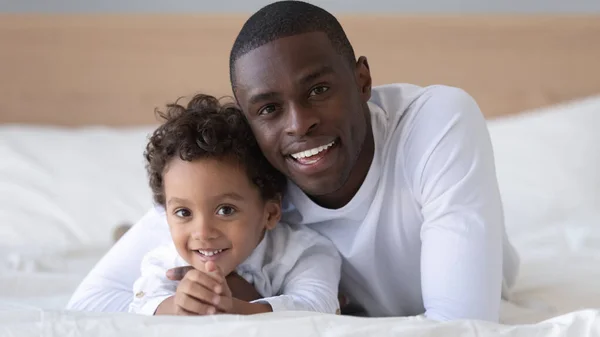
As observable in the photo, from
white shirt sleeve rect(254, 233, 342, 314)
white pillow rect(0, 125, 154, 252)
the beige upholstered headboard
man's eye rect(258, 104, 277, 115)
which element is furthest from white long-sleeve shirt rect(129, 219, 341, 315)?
the beige upholstered headboard

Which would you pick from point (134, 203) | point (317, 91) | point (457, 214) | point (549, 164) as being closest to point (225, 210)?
point (317, 91)

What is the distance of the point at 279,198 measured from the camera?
1278 mm

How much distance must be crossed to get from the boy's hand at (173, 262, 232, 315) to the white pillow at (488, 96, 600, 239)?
3.22ft

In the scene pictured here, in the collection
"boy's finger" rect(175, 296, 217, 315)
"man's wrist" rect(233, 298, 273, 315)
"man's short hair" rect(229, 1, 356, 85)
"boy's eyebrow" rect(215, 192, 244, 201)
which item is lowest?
"man's wrist" rect(233, 298, 273, 315)

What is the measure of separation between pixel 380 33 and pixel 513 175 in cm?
63

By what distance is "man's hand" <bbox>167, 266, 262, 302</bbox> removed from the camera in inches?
47.7

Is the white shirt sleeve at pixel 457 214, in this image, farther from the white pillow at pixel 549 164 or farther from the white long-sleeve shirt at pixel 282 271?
the white pillow at pixel 549 164

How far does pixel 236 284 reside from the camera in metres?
1.24

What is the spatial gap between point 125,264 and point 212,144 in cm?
30

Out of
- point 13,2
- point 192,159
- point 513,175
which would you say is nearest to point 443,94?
point 192,159

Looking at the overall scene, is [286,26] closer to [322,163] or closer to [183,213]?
[322,163]

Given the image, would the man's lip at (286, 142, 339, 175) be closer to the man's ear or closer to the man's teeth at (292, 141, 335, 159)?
the man's teeth at (292, 141, 335, 159)

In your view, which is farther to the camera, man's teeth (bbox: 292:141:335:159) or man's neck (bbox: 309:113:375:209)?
man's neck (bbox: 309:113:375:209)

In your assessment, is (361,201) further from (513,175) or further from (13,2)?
(13,2)
